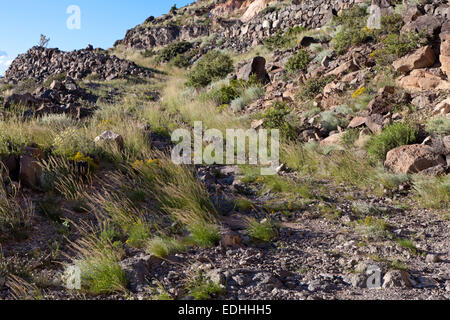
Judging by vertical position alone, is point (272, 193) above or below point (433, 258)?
above

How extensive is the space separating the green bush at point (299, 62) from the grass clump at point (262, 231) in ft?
28.0

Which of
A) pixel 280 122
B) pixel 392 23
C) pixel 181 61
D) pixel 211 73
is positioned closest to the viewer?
pixel 280 122

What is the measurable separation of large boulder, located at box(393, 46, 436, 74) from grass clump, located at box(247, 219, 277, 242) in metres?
6.28

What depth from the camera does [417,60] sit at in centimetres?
779

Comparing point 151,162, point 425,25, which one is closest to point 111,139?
point 151,162

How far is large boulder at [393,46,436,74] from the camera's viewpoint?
25.4ft

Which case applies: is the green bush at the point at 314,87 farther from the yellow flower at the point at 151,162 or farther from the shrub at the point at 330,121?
the yellow flower at the point at 151,162

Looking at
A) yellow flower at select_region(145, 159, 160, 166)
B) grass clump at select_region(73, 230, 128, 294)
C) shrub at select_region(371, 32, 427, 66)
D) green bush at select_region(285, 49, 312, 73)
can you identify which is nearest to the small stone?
grass clump at select_region(73, 230, 128, 294)

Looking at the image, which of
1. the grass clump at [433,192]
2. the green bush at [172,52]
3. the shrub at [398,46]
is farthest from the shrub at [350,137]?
the green bush at [172,52]

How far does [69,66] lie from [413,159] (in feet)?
76.8

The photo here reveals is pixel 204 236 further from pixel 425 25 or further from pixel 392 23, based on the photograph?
pixel 392 23

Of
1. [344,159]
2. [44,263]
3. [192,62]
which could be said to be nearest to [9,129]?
[44,263]

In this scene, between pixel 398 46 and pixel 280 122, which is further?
pixel 398 46

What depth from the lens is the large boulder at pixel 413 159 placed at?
5.30m
